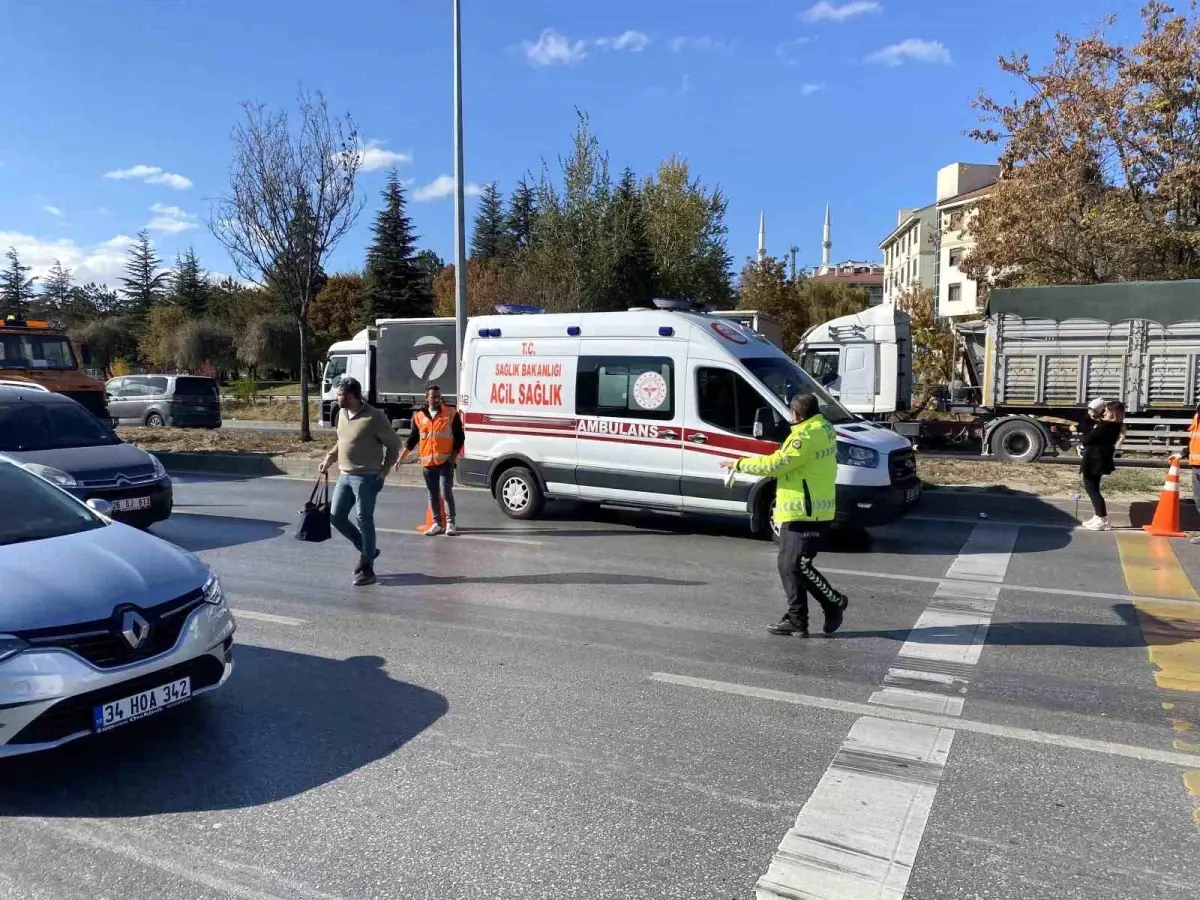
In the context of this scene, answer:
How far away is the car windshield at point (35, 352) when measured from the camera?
676 inches

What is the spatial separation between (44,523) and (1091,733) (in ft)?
17.9

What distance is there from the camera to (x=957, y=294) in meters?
57.1

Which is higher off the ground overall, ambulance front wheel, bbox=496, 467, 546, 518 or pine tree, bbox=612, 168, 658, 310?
pine tree, bbox=612, 168, 658, 310

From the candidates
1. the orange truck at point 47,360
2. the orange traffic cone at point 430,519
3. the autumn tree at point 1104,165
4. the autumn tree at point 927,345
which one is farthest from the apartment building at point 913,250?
the orange traffic cone at point 430,519

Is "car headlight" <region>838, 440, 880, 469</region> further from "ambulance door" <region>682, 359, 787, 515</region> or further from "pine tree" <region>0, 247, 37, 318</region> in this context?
"pine tree" <region>0, 247, 37, 318</region>

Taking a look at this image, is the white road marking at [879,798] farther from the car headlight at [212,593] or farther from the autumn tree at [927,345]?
the autumn tree at [927,345]

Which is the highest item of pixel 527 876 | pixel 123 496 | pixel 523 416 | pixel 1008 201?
pixel 1008 201

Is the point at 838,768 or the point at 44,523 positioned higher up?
the point at 44,523

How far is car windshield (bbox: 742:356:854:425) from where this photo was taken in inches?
366

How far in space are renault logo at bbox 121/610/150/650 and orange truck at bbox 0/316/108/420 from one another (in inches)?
614

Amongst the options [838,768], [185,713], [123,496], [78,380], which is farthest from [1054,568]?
[78,380]

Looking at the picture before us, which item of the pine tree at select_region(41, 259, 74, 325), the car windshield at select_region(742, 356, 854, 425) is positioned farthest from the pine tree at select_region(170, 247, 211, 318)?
the car windshield at select_region(742, 356, 854, 425)

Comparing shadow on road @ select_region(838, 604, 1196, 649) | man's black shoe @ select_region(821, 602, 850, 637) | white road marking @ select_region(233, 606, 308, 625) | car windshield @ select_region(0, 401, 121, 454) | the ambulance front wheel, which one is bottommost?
white road marking @ select_region(233, 606, 308, 625)

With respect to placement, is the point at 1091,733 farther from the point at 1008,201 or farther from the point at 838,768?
the point at 1008,201
